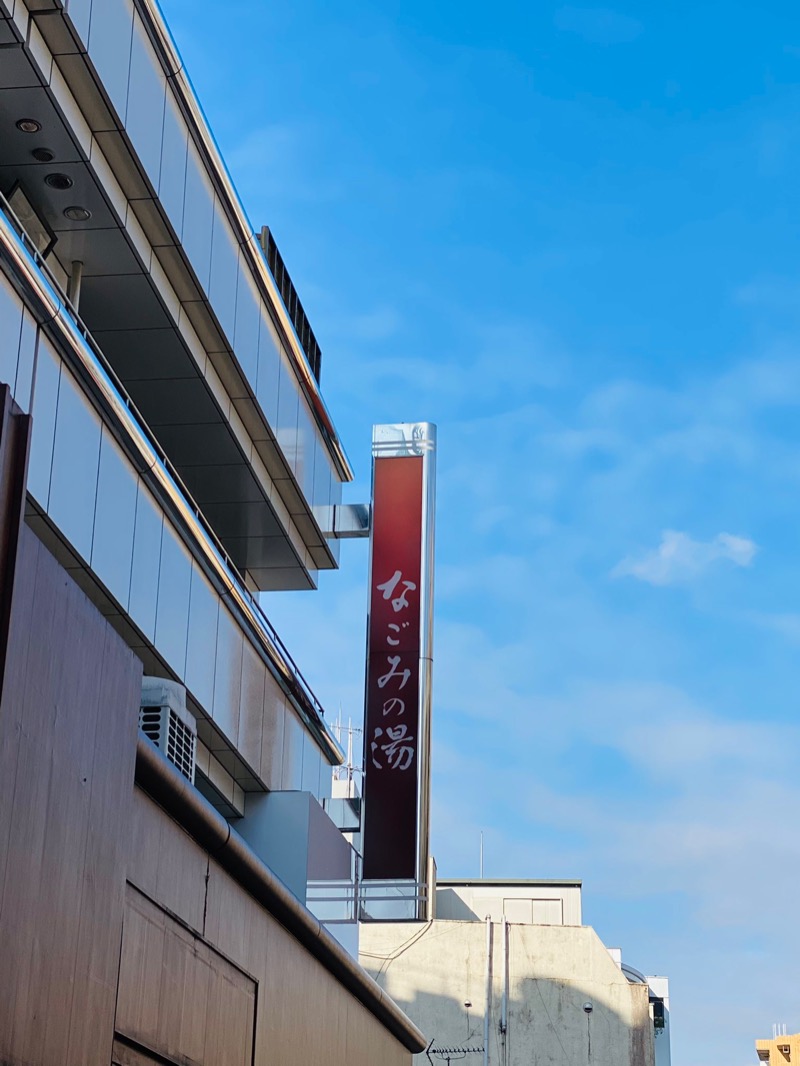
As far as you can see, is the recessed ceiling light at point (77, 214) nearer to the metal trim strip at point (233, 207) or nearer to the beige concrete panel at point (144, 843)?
the metal trim strip at point (233, 207)

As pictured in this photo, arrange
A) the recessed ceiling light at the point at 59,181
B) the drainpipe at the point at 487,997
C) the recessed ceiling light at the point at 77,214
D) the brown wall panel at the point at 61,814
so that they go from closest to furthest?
1. the brown wall panel at the point at 61,814
2. the recessed ceiling light at the point at 59,181
3. the recessed ceiling light at the point at 77,214
4. the drainpipe at the point at 487,997

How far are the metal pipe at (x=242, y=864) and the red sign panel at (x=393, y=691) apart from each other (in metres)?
1.75

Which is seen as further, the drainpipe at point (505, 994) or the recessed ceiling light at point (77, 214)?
the drainpipe at point (505, 994)

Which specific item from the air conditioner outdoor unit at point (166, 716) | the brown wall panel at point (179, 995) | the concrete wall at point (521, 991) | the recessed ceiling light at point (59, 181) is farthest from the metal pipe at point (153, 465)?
the concrete wall at point (521, 991)

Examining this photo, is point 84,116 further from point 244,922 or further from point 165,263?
point 244,922

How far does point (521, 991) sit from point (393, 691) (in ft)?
103

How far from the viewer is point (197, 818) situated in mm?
11922

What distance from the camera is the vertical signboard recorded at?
19906mm

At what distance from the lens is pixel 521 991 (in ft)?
161

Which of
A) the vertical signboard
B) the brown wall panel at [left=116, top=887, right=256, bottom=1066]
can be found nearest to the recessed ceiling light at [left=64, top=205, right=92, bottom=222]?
the vertical signboard

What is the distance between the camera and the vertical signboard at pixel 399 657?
19906 millimetres

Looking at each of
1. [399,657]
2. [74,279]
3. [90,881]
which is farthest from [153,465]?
[90,881]

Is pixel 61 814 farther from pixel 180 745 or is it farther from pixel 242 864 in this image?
pixel 180 745

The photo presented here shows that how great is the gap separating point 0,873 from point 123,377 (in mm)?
12042
